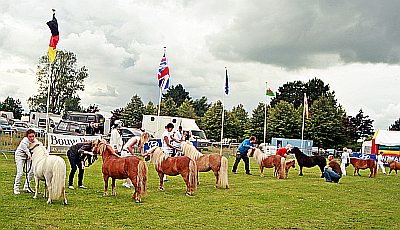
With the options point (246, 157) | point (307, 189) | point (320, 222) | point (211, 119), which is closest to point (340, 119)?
point (211, 119)

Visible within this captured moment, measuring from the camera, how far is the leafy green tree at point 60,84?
57.9 metres

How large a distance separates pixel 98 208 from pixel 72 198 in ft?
4.68

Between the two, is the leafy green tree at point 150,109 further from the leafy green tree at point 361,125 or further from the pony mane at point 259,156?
the pony mane at point 259,156

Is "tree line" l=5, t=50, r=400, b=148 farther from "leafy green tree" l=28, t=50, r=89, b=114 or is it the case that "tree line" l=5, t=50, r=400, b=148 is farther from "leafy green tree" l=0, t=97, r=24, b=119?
"leafy green tree" l=0, t=97, r=24, b=119

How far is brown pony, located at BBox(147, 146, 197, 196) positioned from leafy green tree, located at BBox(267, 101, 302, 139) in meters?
46.2

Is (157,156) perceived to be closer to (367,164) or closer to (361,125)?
(367,164)

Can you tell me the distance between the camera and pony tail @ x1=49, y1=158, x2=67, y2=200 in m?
9.46

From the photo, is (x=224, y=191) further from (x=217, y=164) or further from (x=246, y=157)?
(x=246, y=157)

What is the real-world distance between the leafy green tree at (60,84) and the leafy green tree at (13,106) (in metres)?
22.2

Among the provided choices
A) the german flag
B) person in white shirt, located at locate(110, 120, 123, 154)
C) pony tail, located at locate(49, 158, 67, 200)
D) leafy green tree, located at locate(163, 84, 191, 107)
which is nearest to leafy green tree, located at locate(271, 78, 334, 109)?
leafy green tree, located at locate(163, 84, 191, 107)

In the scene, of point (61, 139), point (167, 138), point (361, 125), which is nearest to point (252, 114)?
point (361, 125)

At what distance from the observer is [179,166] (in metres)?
12.1

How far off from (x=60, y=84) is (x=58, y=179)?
169 ft

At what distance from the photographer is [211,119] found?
6394cm
